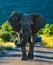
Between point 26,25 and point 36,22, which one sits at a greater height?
point 36,22

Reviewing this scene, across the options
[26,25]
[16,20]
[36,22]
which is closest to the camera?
[26,25]

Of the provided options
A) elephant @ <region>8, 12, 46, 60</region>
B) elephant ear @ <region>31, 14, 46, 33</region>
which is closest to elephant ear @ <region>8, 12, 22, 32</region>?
elephant @ <region>8, 12, 46, 60</region>

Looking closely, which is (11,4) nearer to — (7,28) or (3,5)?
(3,5)

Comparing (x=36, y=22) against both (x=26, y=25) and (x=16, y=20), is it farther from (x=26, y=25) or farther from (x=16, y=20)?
(x=26, y=25)

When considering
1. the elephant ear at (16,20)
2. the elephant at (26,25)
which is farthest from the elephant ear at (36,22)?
the elephant ear at (16,20)

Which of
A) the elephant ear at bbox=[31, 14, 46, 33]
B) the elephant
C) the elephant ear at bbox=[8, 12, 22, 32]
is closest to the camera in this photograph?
the elephant

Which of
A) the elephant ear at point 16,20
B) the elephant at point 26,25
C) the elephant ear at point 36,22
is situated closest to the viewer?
the elephant at point 26,25

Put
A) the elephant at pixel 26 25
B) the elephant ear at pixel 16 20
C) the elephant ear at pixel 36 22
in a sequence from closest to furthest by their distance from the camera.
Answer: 1. the elephant at pixel 26 25
2. the elephant ear at pixel 16 20
3. the elephant ear at pixel 36 22

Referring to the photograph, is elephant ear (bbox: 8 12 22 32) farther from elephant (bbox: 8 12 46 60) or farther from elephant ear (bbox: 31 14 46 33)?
elephant ear (bbox: 31 14 46 33)

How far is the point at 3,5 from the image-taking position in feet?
373

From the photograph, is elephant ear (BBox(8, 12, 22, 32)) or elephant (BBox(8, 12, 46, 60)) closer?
elephant (BBox(8, 12, 46, 60))

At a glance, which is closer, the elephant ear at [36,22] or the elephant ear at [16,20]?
the elephant ear at [16,20]

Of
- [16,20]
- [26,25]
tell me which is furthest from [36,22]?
[26,25]

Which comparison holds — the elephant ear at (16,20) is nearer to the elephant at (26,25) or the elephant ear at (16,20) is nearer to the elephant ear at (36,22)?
the elephant at (26,25)
